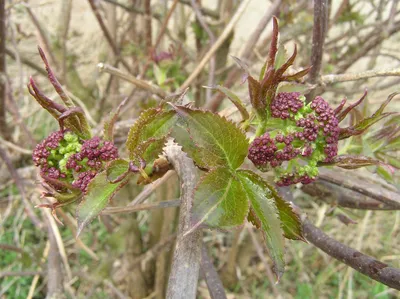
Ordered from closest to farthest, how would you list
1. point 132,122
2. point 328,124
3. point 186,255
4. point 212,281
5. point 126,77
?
1. point 186,255
2. point 328,124
3. point 212,281
4. point 126,77
5. point 132,122

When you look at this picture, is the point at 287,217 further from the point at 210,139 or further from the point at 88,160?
the point at 88,160

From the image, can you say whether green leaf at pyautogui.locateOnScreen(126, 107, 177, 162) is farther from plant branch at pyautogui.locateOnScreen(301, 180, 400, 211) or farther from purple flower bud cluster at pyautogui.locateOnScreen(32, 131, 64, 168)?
plant branch at pyautogui.locateOnScreen(301, 180, 400, 211)

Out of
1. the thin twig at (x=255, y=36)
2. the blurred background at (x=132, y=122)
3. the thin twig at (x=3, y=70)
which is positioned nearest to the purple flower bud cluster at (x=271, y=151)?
the blurred background at (x=132, y=122)

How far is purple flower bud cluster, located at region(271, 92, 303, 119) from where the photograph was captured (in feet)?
1.90

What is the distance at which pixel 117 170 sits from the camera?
22.1 inches

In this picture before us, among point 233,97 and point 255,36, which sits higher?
point 255,36

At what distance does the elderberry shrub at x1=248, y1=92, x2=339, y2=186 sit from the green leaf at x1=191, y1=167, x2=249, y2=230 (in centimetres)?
6

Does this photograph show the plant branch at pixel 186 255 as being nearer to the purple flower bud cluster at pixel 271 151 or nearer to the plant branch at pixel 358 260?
the purple flower bud cluster at pixel 271 151

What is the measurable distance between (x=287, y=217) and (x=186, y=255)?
16 cm

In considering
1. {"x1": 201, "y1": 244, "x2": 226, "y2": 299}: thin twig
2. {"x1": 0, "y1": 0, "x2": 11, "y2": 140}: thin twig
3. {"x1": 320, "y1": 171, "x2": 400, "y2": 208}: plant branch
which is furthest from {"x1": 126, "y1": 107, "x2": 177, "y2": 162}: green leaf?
{"x1": 0, "y1": 0, "x2": 11, "y2": 140}: thin twig

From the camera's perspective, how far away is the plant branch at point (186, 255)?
45cm

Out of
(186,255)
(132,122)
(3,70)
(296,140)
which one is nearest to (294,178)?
(296,140)

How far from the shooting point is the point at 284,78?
595 millimetres

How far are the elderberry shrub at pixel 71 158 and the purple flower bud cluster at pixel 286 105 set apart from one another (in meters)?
0.22
